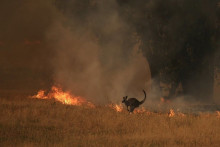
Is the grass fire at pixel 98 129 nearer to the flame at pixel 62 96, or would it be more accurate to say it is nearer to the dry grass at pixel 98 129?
the dry grass at pixel 98 129

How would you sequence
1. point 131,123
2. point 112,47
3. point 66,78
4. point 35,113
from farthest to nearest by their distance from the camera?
point 66,78, point 112,47, point 35,113, point 131,123

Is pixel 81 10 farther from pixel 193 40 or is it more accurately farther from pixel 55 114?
pixel 55 114

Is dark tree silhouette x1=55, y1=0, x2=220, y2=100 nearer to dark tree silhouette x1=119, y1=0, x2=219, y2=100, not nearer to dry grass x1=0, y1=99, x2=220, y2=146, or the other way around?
dark tree silhouette x1=119, y1=0, x2=219, y2=100

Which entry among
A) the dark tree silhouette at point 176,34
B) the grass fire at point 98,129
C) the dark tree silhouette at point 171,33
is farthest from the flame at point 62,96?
the dark tree silhouette at point 176,34

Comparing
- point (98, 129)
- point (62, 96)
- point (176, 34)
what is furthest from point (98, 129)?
point (176, 34)

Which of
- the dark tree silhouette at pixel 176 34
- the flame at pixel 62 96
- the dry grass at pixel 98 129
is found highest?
the dark tree silhouette at pixel 176 34

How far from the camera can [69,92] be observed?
85.8 feet

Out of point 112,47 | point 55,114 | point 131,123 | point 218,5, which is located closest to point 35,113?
point 55,114

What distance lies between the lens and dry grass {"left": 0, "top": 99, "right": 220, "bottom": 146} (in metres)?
12.5

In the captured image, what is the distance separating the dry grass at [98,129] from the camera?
12523mm

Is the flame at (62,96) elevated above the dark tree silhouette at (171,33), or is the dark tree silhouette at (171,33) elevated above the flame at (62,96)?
the dark tree silhouette at (171,33)

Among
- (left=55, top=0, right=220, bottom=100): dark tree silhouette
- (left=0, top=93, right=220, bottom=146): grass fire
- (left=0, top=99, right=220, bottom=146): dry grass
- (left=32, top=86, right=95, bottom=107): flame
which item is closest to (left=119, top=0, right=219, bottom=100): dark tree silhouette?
(left=55, top=0, right=220, bottom=100): dark tree silhouette

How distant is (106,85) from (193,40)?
7.50 m

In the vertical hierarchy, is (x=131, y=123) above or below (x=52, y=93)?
below
